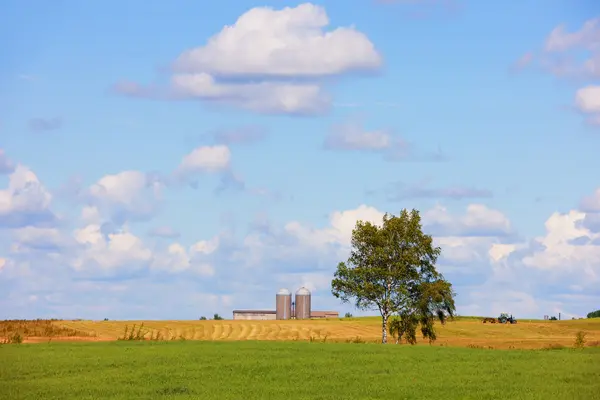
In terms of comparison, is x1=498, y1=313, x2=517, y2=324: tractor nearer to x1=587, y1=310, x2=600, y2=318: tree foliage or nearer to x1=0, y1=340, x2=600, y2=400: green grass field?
x1=587, y1=310, x2=600, y2=318: tree foliage

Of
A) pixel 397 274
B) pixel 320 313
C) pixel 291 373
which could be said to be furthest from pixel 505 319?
pixel 291 373

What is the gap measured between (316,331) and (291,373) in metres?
74.2

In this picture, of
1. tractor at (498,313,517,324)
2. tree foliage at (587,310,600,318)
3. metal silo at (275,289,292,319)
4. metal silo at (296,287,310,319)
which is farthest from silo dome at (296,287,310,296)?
tree foliage at (587,310,600,318)

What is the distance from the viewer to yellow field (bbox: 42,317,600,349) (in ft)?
355

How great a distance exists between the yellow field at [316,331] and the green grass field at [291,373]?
150 ft

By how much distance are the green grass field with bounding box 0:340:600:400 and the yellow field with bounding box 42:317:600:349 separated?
4564 centimetres

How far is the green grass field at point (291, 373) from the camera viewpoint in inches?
1496

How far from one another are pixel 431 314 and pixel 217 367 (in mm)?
48320

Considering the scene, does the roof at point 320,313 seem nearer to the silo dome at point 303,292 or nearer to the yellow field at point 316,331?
the silo dome at point 303,292

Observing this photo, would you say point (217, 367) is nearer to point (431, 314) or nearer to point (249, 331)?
point (431, 314)

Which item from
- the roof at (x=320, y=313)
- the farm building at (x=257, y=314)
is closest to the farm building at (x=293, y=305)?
the farm building at (x=257, y=314)

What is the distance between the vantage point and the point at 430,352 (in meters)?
56.6

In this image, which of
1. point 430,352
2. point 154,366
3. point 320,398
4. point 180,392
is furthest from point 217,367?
point 430,352

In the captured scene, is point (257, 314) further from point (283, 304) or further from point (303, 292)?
point (303, 292)
